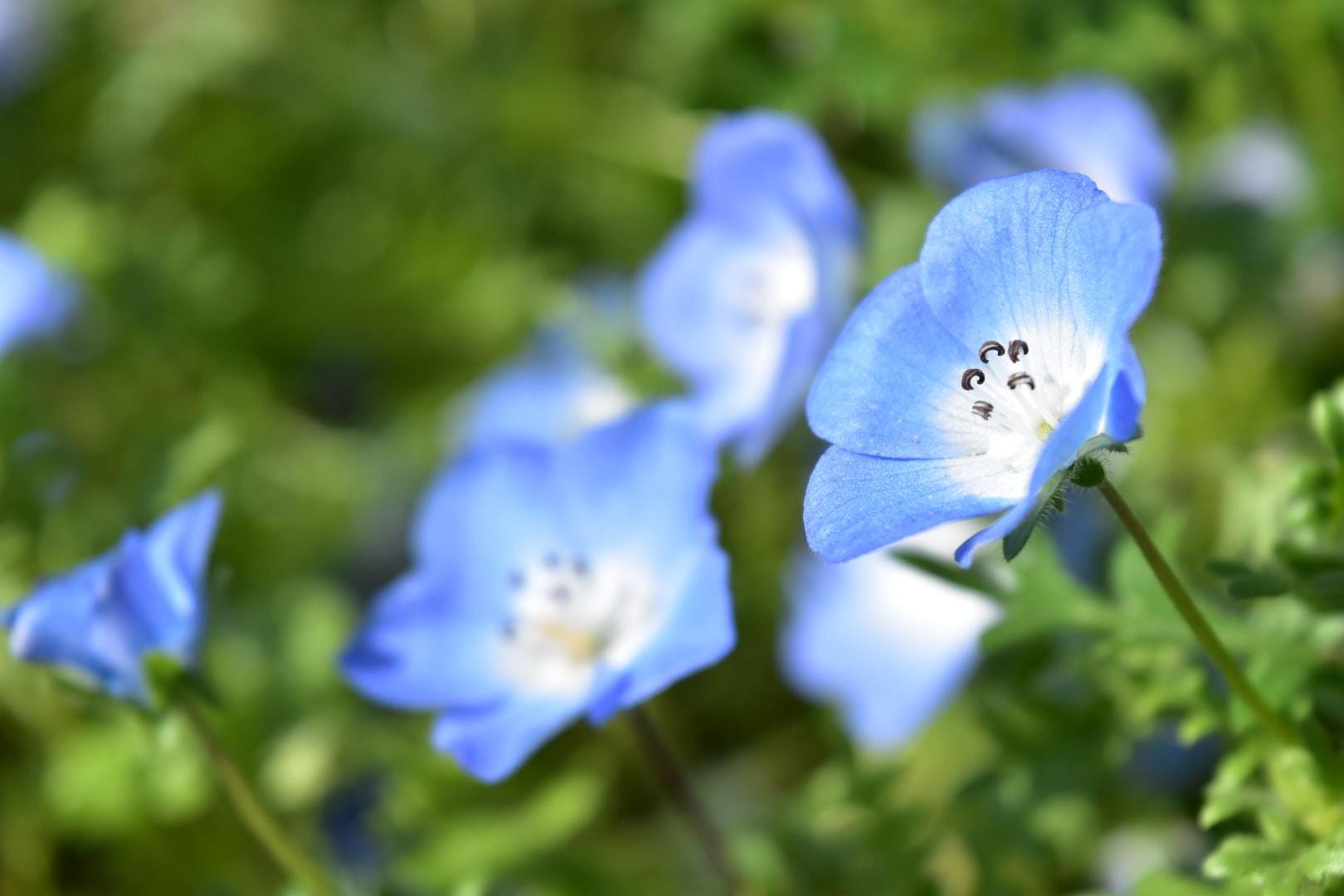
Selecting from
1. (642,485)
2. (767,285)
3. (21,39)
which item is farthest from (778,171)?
(21,39)

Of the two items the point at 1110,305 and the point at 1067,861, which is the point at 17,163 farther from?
the point at 1110,305

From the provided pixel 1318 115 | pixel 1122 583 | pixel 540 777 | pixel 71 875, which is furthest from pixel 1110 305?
pixel 71 875

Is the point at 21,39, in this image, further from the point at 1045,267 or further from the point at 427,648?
the point at 1045,267

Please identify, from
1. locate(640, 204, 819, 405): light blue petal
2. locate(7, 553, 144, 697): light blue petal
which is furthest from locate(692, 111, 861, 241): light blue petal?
locate(7, 553, 144, 697): light blue petal

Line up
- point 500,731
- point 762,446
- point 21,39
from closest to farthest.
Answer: point 500,731 → point 762,446 → point 21,39

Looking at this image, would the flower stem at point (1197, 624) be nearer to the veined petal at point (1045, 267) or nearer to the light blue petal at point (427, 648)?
the veined petal at point (1045, 267)

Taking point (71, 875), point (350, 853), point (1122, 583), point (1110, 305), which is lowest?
point (71, 875)

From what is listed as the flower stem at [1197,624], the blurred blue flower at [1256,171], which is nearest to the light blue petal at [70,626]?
the flower stem at [1197,624]
